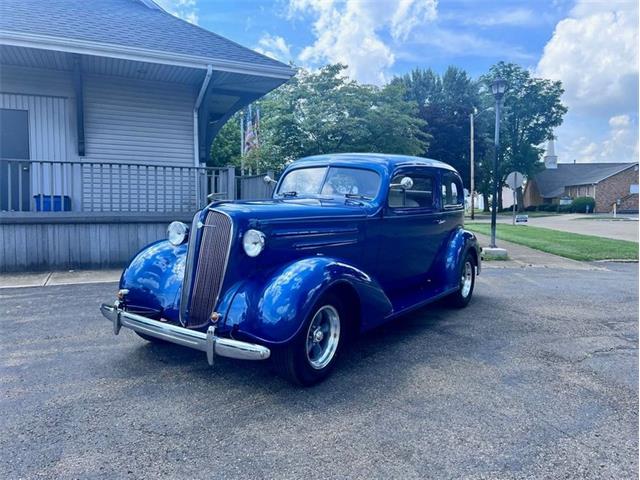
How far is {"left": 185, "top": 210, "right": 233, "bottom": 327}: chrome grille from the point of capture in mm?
3393

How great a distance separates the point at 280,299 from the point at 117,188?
288 inches

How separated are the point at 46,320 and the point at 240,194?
6.22 metres

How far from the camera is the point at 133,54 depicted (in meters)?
8.41

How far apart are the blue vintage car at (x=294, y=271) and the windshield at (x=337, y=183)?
1 centimetres

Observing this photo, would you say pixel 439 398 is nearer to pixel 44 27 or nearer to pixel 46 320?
pixel 46 320

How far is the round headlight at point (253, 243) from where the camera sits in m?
3.38

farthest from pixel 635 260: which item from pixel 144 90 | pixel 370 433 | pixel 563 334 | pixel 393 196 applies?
pixel 144 90

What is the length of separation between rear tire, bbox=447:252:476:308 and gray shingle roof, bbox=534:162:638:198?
53.8 m

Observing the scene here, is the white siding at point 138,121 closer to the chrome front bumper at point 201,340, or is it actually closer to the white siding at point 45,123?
the white siding at point 45,123

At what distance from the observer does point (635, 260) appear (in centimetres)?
1148

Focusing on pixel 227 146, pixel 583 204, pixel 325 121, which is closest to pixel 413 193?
pixel 325 121

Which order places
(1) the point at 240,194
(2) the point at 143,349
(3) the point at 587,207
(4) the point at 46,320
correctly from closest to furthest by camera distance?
(2) the point at 143,349
(4) the point at 46,320
(1) the point at 240,194
(3) the point at 587,207

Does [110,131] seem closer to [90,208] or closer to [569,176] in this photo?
[90,208]

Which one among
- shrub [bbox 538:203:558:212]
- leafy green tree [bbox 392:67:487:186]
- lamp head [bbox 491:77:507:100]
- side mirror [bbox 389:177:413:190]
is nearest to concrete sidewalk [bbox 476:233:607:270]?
lamp head [bbox 491:77:507:100]
